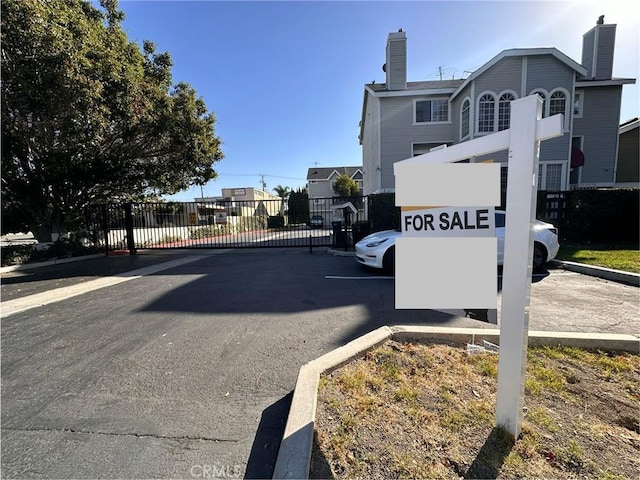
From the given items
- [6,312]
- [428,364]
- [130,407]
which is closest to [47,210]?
[6,312]

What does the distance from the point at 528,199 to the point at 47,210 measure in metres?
14.9

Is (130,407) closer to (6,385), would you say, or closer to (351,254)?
(6,385)

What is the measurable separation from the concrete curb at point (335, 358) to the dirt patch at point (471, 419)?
0.09 meters

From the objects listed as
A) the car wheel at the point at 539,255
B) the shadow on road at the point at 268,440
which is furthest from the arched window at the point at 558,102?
the shadow on road at the point at 268,440

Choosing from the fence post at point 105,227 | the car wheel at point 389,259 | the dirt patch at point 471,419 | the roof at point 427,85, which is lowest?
the dirt patch at point 471,419

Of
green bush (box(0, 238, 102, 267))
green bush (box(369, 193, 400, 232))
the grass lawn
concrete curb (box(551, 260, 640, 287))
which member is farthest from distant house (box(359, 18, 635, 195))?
green bush (box(0, 238, 102, 267))

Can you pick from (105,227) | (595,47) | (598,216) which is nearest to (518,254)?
(598,216)

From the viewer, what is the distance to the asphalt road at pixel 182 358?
6.46ft

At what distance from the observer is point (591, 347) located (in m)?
3.01

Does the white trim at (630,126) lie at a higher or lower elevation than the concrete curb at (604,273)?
higher

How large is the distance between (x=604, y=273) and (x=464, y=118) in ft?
40.4

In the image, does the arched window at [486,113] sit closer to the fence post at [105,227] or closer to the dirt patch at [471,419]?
the dirt patch at [471,419]

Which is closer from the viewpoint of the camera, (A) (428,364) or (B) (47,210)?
(A) (428,364)

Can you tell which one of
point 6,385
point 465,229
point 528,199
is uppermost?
point 528,199
